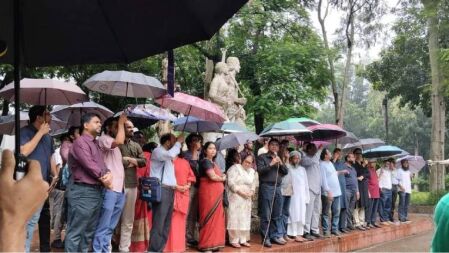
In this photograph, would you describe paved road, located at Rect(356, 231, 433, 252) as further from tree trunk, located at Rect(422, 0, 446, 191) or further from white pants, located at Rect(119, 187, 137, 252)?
tree trunk, located at Rect(422, 0, 446, 191)

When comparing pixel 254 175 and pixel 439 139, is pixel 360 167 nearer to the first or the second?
pixel 254 175

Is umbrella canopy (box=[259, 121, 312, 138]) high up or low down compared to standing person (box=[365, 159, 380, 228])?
up

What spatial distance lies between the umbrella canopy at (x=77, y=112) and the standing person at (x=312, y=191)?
3455 millimetres

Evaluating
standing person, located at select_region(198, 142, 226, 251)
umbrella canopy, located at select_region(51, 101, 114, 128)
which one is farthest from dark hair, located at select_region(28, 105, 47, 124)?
umbrella canopy, located at select_region(51, 101, 114, 128)

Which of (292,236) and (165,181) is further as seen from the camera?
(292,236)

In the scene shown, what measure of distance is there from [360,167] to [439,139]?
8.33 m

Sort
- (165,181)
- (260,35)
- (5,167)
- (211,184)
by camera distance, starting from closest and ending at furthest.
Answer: (5,167)
(165,181)
(211,184)
(260,35)

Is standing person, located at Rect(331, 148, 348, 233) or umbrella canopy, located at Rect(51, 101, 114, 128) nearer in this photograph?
umbrella canopy, located at Rect(51, 101, 114, 128)

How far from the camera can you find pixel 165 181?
6586mm

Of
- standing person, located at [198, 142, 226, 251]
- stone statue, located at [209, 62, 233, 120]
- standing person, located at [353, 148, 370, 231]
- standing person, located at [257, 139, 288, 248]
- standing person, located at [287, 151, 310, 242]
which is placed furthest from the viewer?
standing person, located at [353, 148, 370, 231]

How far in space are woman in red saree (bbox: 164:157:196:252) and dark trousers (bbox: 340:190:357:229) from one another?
450 centimetres

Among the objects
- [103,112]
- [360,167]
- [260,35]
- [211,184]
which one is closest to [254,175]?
[211,184]

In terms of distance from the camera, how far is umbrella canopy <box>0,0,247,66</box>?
2123 mm

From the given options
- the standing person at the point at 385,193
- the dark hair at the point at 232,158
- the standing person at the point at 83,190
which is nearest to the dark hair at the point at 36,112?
the standing person at the point at 83,190
